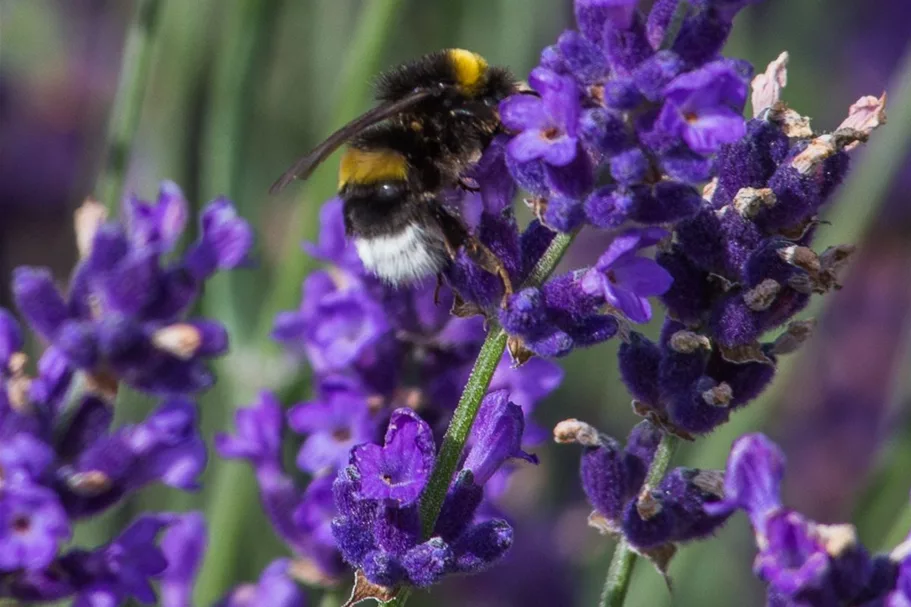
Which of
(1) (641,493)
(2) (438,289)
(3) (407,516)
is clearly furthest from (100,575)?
(1) (641,493)

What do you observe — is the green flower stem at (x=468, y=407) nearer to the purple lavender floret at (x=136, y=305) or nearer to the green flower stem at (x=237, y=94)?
the purple lavender floret at (x=136, y=305)

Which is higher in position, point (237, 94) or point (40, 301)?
point (237, 94)

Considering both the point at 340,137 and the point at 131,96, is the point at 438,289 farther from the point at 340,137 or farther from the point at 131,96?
the point at 131,96

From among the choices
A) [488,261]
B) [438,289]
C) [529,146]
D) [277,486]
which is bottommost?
[277,486]

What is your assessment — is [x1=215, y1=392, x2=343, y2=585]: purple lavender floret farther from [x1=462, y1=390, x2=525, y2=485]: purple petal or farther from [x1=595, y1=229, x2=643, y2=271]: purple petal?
[x1=595, y1=229, x2=643, y2=271]: purple petal

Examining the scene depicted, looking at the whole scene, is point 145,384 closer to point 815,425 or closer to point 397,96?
point 397,96

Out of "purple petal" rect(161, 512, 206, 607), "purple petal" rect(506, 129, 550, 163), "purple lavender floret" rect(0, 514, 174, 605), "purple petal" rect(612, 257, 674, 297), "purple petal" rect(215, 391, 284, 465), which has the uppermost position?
"purple petal" rect(506, 129, 550, 163)

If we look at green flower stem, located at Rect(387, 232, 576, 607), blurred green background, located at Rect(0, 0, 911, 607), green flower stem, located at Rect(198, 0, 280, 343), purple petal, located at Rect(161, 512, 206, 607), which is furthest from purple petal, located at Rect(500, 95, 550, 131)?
green flower stem, located at Rect(198, 0, 280, 343)
